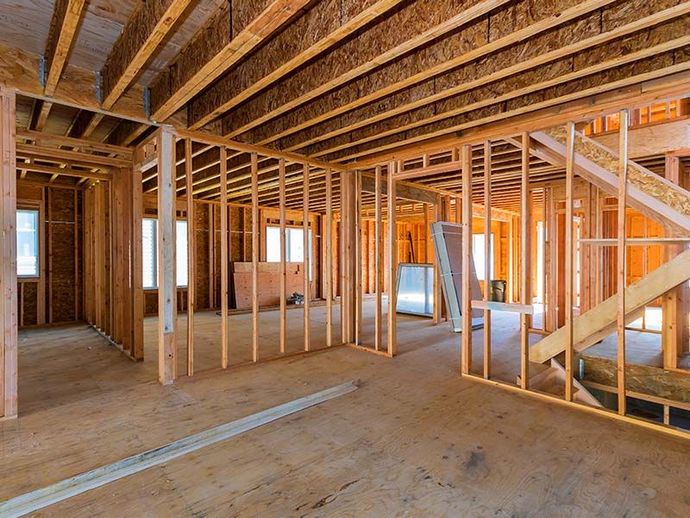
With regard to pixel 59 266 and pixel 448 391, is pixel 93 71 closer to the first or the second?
pixel 448 391

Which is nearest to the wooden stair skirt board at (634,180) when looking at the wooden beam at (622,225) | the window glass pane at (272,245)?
the wooden beam at (622,225)

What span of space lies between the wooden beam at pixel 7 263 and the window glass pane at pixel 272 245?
6.94 metres

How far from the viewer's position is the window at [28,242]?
6.70m

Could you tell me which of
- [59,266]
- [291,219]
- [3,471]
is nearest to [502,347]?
[3,471]

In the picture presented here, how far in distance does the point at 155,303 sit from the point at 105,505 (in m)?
7.04

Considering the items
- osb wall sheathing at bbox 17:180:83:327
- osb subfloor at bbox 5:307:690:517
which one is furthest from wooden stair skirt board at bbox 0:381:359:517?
osb wall sheathing at bbox 17:180:83:327

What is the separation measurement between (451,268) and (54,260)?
7294mm

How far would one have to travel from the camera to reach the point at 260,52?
2.86m

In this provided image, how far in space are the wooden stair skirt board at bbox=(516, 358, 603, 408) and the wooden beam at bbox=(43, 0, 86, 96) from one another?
14.5 ft

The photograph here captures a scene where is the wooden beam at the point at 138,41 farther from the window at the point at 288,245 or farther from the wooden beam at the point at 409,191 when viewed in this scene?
the window at the point at 288,245

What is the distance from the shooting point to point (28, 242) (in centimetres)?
676

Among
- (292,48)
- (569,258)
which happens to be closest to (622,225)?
(569,258)

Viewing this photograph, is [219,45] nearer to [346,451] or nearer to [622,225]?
[346,451]

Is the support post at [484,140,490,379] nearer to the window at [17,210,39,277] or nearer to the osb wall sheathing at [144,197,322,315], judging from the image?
the osb wall sheathing at [144,197,322,315]
